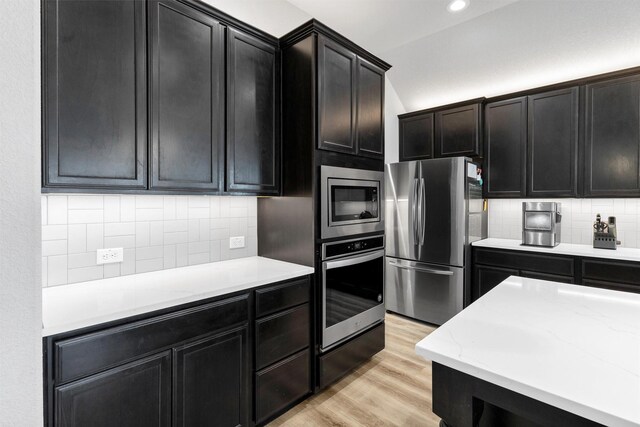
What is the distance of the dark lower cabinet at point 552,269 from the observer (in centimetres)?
266

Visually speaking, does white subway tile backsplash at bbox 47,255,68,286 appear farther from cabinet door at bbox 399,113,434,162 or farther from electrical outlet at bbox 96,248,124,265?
cabinet door at bbox 399,113,434,162

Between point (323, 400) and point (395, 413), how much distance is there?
1.68 feet

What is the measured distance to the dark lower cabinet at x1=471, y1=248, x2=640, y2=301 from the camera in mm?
2662

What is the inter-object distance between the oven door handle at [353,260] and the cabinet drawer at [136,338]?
2.40 feet

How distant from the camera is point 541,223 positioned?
10.6 ft

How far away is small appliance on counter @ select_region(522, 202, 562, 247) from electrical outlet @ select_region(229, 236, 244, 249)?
3007 mm

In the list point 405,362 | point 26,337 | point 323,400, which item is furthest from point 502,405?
point 405,362

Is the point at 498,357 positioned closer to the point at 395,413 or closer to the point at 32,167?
the point at 32,167

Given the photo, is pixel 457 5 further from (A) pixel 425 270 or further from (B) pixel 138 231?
(B) pixel 138 231

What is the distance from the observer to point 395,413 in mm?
2068

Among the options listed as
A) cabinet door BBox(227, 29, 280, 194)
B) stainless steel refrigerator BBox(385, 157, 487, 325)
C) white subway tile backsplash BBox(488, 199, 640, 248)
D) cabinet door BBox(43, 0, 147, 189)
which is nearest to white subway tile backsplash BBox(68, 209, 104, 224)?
cabinet door BBox(43, 0, 147, 189)

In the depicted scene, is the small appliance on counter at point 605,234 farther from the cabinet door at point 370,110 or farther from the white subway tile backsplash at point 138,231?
the white subway tile backsplash at point 138,231

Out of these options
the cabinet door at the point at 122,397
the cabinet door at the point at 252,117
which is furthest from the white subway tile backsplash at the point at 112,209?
the cabinet door at the point at 122,397

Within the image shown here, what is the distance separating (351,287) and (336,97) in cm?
151
